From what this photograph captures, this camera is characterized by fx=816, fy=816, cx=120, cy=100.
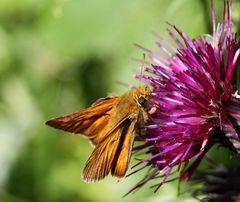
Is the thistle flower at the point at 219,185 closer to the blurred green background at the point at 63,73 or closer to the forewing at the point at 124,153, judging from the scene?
the blurred green background at the point at 63,73

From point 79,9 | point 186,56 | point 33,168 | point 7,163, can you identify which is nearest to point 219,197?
point 186,56

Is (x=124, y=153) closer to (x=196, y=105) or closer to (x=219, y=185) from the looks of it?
(x=196, y=105)

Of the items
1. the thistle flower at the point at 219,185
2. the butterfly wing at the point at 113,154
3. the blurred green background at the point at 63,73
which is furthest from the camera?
the blurred green background at the point at 63,73

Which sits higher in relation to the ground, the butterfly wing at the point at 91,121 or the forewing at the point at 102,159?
the butterfly wing at the point at 91,121

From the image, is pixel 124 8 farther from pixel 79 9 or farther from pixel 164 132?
pixel 164 132

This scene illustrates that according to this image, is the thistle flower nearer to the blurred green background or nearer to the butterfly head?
the blurred green background

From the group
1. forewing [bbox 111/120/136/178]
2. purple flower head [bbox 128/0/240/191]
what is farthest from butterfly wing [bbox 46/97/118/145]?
purple flower head [bbox 128/0/240/191]

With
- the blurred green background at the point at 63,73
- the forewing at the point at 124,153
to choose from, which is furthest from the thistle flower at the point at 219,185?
the forewing at the point at 124,153
